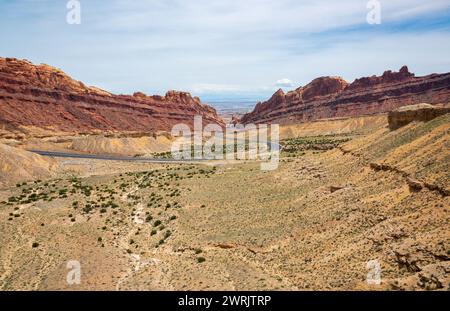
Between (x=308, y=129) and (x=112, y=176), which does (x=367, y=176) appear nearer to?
(x=112, y=176)

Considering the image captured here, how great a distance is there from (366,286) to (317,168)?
24876 mm

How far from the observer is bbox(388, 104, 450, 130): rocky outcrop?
40875 mm

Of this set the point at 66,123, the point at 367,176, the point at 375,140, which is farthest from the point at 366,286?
the point at 66,123

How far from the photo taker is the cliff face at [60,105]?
142 metres

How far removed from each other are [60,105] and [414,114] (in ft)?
445

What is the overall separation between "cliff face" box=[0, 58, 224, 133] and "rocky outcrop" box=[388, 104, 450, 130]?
11868 centimetres

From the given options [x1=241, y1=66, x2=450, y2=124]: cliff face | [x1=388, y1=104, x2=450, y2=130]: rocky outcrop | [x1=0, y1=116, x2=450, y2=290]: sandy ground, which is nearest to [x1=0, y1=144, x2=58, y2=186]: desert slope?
[x1=0, y1=116, x2=450, y2=290]: sandy ground

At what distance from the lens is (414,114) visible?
4366cm

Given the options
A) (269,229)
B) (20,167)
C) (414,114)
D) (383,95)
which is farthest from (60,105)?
(269,229)

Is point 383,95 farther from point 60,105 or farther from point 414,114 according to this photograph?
point 414,114

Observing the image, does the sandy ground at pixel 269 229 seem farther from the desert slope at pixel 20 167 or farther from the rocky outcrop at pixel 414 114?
the desert slope at pixel 20 167

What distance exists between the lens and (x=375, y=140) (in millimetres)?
44719

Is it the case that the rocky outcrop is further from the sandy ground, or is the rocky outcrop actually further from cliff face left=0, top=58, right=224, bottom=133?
cliff face left=0, top=58, right=224, bottom=133

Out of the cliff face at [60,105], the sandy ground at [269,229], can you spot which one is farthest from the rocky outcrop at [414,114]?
the cliff face at [60,105]
